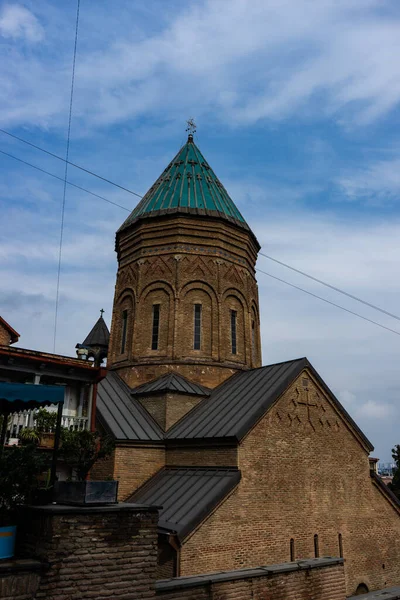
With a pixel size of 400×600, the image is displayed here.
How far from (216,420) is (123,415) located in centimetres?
349

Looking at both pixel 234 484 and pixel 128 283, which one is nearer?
pixel 234 484

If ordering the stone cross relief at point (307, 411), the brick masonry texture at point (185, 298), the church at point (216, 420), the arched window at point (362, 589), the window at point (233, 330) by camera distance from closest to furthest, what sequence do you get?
the church at point (216, 420) < the arched window at point (362, 589) < the stone cross relief at point (307, 411) < the brick masonry texture at point (185, 298) < the window at point (233, 330)

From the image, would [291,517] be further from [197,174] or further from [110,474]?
[197,174]

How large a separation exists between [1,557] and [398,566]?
1517cm

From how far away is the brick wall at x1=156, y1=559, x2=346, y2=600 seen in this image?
23.0ft

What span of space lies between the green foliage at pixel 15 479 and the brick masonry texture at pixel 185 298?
1212cm

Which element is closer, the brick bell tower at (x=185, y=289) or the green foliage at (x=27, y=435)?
the green foliage at (x=27, y=435)

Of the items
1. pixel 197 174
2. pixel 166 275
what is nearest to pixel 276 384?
pixel 166 275

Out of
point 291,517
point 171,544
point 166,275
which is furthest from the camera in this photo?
point 166,275

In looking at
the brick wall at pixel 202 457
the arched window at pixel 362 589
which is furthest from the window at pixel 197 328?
the arched window at pixel 362 589

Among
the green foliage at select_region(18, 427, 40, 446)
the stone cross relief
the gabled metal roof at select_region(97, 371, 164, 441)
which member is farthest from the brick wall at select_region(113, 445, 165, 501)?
the stone cross relief

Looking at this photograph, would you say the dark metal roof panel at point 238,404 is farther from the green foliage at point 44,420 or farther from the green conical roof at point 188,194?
the green conical roof at point 188,194

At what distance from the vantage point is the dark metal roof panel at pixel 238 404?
46.9 feet

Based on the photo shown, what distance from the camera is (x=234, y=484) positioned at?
12.8 m
